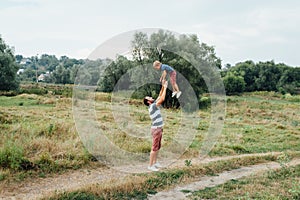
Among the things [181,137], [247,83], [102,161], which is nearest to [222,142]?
[181,137]

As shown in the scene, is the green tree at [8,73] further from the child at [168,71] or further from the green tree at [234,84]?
the green tree at [234,84]

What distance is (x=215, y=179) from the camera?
25.1 ft

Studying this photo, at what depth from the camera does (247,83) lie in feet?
228

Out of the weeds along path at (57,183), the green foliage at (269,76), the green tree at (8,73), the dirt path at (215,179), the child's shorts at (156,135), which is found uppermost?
the green foliage at (269,76)

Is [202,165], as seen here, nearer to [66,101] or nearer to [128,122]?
[128,122]

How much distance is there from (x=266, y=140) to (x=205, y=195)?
8183 mm

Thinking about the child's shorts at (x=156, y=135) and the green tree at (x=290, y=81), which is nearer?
the child's shorts at (x=156, y=135)

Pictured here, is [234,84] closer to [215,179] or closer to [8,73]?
[8,73]

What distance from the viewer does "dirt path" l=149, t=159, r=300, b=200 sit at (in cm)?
632

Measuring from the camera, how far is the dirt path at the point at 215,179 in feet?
20.7

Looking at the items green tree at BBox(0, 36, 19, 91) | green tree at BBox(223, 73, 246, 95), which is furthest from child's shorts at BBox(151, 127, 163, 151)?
green tree at BBox(223, 73, 246, 95)

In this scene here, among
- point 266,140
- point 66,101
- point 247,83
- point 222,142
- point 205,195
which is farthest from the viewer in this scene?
point 247,83

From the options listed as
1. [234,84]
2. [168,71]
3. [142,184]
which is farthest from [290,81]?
[142,184]

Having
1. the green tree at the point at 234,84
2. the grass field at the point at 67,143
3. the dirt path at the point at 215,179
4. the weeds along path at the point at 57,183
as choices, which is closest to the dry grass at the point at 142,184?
the dirt path at the point at 215,179
